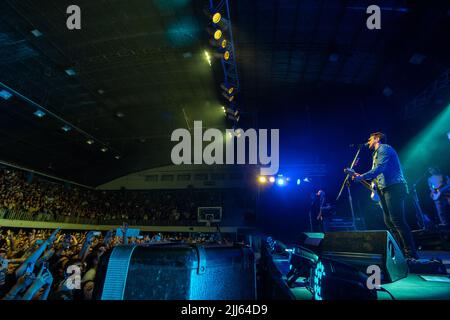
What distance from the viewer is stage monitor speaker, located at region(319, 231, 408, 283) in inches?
64.3

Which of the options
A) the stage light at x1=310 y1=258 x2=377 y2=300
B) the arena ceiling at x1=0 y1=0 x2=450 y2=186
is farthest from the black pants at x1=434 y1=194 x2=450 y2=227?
the stage light at x1=310 y1=258 x2=377 y2=300

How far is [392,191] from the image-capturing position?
244 cm

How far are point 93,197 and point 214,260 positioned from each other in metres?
17.7

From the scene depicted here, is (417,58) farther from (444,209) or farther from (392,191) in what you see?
(392,191)

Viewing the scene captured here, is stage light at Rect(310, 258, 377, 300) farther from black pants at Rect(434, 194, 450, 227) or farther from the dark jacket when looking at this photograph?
black pants at Rect(434, 194, 450, 227)

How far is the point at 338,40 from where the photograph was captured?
5.94 metres

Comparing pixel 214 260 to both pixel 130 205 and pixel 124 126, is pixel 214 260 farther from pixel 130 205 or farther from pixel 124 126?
pixel 130 205

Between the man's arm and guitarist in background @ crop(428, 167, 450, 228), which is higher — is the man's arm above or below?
above

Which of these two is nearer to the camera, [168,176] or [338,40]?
[338,40]

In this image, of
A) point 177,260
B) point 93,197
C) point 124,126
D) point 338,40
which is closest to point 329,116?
point 338,40

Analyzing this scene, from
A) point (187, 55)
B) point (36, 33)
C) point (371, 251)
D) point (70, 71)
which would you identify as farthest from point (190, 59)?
point (371, 251)

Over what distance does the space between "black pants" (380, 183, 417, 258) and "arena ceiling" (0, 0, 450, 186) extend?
460 cm

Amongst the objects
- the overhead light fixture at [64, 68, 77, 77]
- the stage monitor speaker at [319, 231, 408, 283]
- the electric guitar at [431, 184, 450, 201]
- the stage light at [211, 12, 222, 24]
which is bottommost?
the stage monitor speaker at [319, 231, 408, 283]
